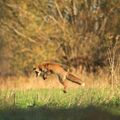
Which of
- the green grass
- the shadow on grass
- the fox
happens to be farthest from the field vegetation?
the shadow on grass

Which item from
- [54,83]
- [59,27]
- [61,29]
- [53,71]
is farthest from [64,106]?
[59,27]

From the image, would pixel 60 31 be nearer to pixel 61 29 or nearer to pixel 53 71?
pixel 61 29

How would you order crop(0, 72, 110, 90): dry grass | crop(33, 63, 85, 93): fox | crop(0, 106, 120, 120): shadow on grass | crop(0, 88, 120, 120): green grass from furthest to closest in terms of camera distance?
crop(33, 63, 85, 93): fox, crop(0, 72, 110, 90): dry grass, crop(0, 88, 120, 120): green grass, crop(0, 106, 120, 120): shadow on grass

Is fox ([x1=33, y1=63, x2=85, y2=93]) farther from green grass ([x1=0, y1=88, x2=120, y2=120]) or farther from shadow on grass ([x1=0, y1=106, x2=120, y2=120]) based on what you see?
shadow on grass ([x1=0, y1=106, x2=120, y2=120])

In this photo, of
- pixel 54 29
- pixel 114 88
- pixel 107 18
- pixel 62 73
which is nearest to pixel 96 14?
pixel 107 18

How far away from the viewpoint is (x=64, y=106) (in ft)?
34.5

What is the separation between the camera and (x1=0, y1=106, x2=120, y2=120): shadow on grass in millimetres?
9195

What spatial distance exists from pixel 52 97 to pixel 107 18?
47.9 ft

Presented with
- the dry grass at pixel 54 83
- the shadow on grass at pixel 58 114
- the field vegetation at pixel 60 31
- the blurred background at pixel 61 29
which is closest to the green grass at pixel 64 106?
the shadow on grass at pixel 58 114

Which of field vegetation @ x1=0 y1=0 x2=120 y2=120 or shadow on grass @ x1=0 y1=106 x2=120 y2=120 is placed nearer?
shadow on grass @ x1=0 y1=106 x2=120 y2=120

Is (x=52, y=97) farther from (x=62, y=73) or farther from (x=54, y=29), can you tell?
(x=54, y=29)

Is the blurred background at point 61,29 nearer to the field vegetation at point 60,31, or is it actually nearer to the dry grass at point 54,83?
the field vegetation at point 60,31

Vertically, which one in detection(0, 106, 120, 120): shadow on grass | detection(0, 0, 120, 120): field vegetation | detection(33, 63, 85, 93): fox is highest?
detection(0, 0, 120, 120): field vegetation

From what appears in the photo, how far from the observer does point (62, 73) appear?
733 inches
